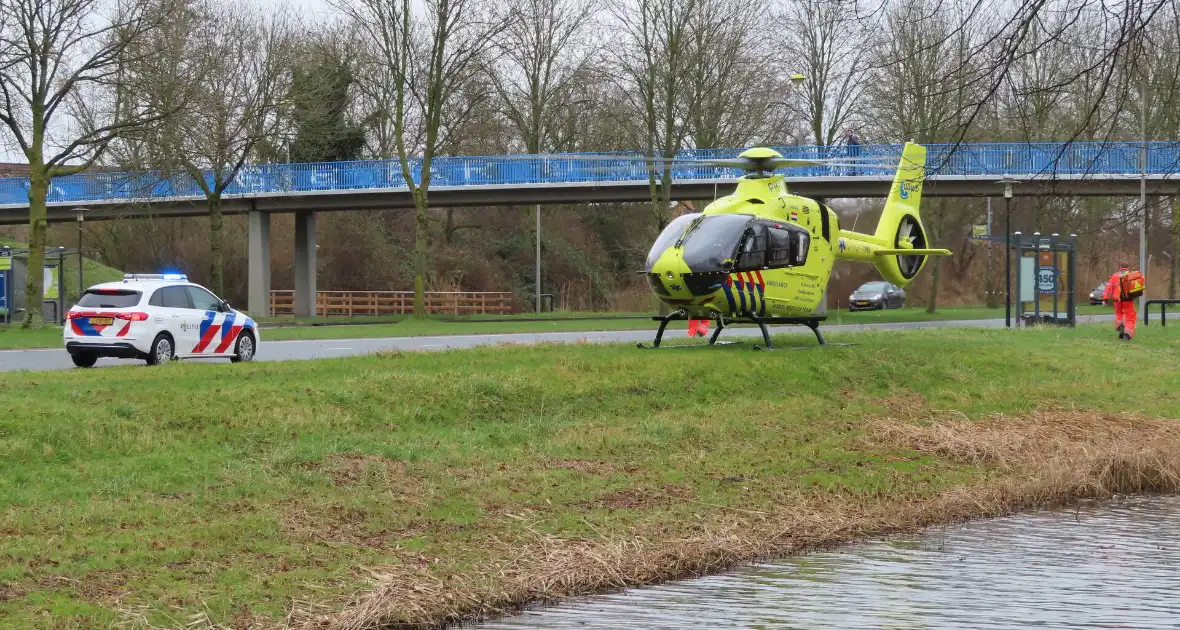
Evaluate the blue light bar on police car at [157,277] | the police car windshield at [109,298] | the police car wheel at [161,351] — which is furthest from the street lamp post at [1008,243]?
the police car windshield at [109,298]

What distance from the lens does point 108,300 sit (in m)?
20.2

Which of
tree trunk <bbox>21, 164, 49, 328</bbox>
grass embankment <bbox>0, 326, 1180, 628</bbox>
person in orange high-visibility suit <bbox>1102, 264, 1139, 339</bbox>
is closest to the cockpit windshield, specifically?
grass embankment <bbox>0, 326, 1180, 628</bbox>

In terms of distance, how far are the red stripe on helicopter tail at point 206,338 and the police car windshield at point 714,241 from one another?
790cm

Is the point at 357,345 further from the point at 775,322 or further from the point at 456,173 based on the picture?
the point at 456,173

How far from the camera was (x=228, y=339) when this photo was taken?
71.8 ft

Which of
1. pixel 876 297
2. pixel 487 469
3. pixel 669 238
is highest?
pixel 669 238

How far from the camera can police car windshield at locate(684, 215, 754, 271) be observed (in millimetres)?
19953

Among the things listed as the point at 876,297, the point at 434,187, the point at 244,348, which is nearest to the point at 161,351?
the point at 244,348

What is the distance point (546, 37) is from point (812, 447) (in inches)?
1988

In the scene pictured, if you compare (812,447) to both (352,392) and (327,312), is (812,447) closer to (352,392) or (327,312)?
(352,392)

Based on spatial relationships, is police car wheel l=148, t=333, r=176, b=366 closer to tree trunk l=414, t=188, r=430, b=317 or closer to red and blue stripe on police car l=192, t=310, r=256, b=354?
red and blue stripe on police car l=192, t=310, r=256, b=354

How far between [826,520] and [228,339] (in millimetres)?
13774

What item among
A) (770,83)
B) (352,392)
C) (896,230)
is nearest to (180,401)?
(352,392)

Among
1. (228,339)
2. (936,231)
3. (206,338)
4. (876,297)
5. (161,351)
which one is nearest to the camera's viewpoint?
(161,351)
